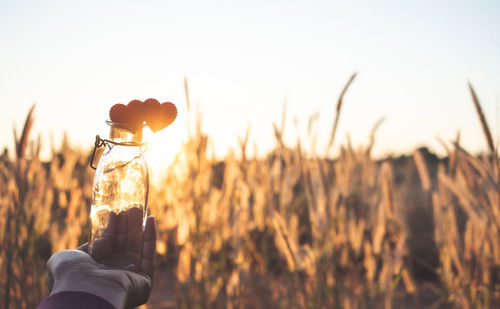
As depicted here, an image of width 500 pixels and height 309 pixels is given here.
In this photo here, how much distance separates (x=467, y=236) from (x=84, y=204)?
1.55m

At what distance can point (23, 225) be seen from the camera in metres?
1.41

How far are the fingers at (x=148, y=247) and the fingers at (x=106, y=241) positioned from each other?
72mm

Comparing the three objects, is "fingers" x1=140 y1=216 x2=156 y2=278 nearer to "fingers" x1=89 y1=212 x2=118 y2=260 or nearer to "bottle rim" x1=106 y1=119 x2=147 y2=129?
"fingers" x1=89 y1=212 x2=118 y2=260

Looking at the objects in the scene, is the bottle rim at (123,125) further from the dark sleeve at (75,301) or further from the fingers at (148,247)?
the dark sleeve at (75,301)

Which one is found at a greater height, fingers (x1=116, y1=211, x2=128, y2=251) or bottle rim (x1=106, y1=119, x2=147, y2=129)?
bottle rim (x1=106, y1=119, x2=147, y2=129)

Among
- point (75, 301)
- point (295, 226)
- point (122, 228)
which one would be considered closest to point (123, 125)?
point (122, 228)

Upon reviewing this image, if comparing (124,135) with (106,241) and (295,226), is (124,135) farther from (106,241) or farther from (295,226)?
(295,226)

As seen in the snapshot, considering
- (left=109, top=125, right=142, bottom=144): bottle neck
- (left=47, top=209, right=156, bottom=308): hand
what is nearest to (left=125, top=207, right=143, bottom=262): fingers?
(left=47, top=209, right=156, bottom=308): hand

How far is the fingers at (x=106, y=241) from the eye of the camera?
0.96 m

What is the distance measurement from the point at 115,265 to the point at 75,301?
22 cm

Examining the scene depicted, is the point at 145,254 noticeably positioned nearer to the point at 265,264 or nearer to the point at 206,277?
the point at 206,277

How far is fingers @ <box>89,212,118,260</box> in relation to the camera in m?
0.96

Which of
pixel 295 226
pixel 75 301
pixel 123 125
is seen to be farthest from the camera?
pixel 295 226

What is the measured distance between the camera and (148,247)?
98 cm
